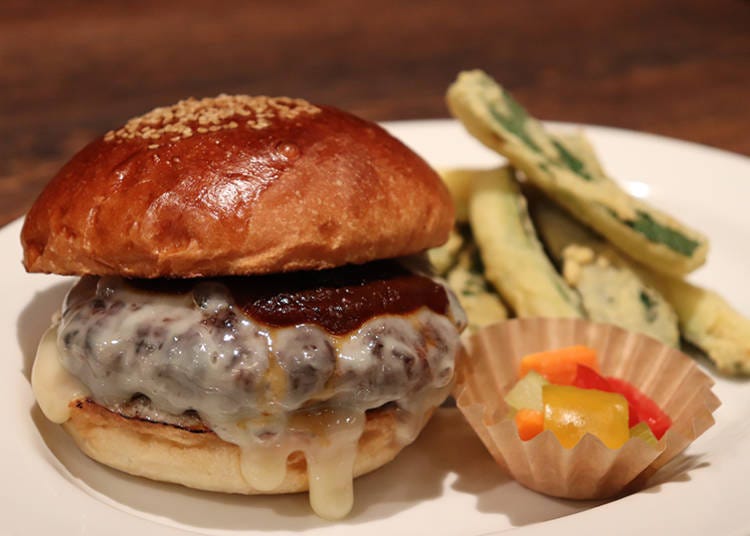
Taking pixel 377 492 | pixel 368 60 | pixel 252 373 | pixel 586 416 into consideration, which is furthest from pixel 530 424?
pixel 368 60

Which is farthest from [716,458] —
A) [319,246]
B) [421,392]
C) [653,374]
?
[319,246]

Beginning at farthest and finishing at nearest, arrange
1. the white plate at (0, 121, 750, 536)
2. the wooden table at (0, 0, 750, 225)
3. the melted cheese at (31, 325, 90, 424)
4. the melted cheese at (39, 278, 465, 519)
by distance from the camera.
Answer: the wooden table at (0, 0, 750, 225)
the melted cheese at (31, 325, 90, 424)
the melted cheese at (39, 278, 465, 519)
the white plate at (0, 121, 750, 536)

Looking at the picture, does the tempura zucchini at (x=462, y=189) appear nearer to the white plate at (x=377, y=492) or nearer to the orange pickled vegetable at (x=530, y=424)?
the white plate at (x=377, y=492)

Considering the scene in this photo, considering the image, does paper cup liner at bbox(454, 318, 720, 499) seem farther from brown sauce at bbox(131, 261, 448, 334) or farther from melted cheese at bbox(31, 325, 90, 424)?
melted cheese at bbox(31, 325, 90, 424)

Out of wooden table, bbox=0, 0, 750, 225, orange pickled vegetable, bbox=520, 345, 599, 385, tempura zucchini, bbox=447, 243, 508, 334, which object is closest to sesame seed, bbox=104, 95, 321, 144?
tempura zucchini, bbox=447, 243, 508, 334

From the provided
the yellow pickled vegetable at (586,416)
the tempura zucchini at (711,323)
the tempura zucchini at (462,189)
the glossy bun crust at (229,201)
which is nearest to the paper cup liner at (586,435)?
the yellow pickled vegetable at (586,416)

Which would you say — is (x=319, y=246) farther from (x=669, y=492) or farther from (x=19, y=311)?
(x=19, y=311)

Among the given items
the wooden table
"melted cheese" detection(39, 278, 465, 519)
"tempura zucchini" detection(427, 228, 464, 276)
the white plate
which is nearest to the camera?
the white plate
